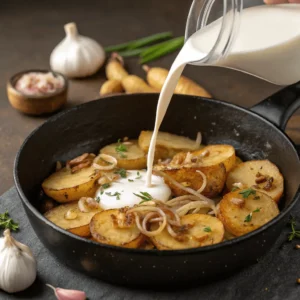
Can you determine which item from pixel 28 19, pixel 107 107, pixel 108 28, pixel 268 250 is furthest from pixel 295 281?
pixel 28 19

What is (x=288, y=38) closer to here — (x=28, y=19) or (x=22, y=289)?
(x=22, y=289)

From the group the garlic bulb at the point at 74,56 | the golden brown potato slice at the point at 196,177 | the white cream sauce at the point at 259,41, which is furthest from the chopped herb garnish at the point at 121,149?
the garlic bulb at the point at 74,56

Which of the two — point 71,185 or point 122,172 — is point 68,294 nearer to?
point 71,185

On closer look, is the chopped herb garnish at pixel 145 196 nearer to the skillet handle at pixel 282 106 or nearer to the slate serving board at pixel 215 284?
the slate serving board at pixel 215 284

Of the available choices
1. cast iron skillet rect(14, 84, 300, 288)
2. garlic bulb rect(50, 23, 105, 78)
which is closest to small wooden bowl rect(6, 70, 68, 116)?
garlic bulb rect(50, 23, 105, 78)

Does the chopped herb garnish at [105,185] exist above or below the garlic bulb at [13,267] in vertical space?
above

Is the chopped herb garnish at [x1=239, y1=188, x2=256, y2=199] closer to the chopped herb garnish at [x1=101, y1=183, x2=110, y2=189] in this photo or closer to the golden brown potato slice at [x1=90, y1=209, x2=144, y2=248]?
the golden brown potato slice at [x1=90, y1=209, x2=144, y2=248]
